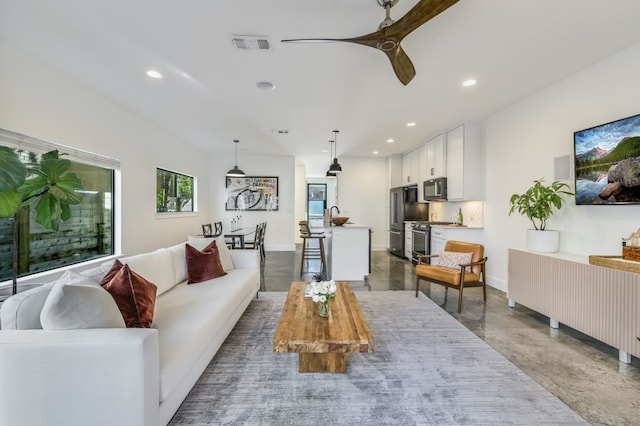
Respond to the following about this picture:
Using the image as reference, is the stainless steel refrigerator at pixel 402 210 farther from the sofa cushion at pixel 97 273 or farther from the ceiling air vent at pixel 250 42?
the sofa cushion at pixel 97 273

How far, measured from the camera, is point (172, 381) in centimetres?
151

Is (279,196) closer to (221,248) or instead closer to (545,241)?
(221,248)

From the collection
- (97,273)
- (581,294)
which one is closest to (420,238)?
(581,294)

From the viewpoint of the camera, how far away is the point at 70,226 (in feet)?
11.0

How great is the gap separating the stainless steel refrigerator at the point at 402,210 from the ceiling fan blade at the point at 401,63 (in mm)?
4584

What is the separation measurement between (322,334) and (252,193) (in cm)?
652

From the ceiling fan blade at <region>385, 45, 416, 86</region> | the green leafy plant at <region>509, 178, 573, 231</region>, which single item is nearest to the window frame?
the ceiling fan blade at <region>385, 45, 416, 86</region>

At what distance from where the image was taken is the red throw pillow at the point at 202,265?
9.84 feet

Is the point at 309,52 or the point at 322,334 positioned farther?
the point at 309,52

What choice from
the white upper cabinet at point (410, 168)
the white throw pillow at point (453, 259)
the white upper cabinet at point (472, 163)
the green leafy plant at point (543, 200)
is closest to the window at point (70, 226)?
the white throw pillow at point (453, 259)

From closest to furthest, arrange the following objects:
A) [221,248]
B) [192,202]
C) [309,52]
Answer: [309,52] < [221,248] < [192,202]

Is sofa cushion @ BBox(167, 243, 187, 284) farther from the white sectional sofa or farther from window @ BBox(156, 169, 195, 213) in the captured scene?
window @ BBox(156, 169, 195, 213)

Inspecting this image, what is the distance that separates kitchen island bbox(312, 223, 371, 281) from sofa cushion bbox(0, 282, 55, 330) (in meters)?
3.70

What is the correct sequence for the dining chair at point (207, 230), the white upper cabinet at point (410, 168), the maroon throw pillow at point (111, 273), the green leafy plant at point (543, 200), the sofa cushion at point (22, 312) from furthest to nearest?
1. the white upper cabinet at point (410, 168)
2. the dining chair at point (207, 230)
3. the green leafy plant at point (543, 200)
4. the maroon throw pillow at point (111, 273)
5. the sofa cushion at point (22, 312)
